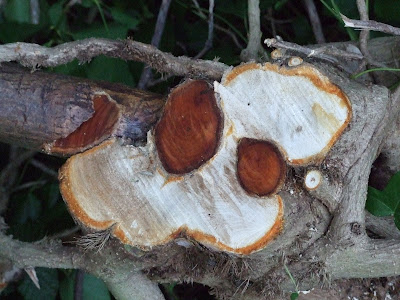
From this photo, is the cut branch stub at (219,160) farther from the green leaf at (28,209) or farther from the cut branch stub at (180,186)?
the green leaf at (28,209)

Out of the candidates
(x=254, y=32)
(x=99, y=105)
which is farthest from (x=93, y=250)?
(x=254, y=32)

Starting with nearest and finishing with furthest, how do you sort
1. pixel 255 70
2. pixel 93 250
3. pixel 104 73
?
1. pixel 255 70
2. pixel 93 250
3. pixel 104 73

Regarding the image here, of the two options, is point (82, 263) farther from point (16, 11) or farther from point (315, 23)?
point (315, 23)

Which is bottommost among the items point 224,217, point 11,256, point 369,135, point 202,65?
point 11,256

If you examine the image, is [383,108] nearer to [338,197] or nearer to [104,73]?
[338,197]

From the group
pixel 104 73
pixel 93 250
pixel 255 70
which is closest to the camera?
pixel 255 70

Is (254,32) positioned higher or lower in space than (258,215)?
higher

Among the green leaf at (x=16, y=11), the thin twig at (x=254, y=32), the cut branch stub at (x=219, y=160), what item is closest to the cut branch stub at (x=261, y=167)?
the cut branch stub at (x=219, y=160)
